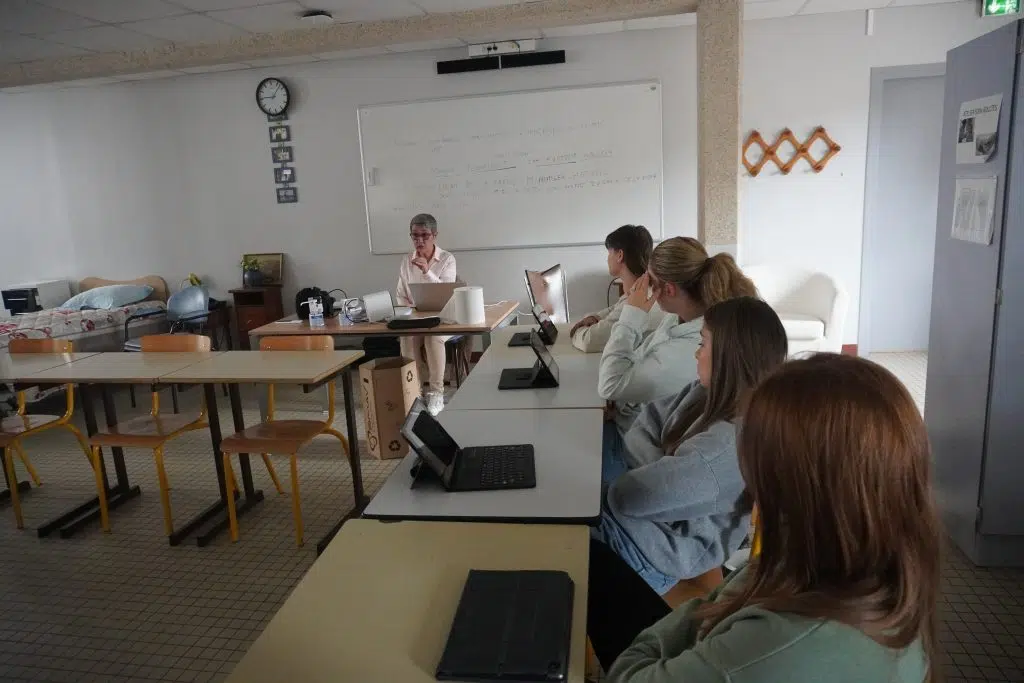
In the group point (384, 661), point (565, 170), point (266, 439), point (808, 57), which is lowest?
point (266, 439)

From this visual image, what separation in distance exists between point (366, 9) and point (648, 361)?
10.4ft

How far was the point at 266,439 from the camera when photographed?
112 inches

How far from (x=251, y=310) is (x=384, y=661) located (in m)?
5.30

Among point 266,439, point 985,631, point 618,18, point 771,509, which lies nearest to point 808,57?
point 618,18

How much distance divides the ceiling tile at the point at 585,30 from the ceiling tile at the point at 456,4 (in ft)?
3.03

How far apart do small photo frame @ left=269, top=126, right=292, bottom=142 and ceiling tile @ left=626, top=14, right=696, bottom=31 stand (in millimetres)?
2848

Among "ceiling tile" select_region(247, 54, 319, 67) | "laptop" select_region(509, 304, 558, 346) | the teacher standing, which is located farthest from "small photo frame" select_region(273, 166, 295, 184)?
"laptop" select_region(509, 304, 558, 346)

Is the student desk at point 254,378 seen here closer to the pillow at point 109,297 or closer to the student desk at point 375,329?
the student desk at point 375,329

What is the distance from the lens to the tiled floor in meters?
2.11

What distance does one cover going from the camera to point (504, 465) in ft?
5.61

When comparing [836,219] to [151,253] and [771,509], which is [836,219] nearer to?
[771,509]

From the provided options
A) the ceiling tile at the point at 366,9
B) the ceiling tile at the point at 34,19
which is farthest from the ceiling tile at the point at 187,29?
the ceiling tile at the point at 366,9

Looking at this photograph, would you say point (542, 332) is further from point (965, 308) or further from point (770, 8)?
point (770, 8)

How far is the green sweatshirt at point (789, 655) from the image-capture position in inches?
28.4
